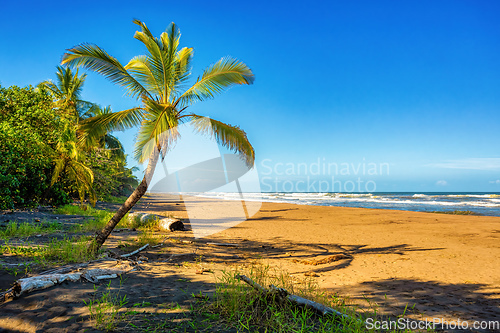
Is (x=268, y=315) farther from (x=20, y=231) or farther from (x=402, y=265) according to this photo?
(x=20, y=231)

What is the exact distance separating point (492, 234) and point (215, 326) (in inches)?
533

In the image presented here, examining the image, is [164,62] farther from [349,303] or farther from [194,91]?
[349,303]

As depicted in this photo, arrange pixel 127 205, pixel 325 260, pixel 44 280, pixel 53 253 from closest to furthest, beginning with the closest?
pixel 44 280 < pixel 53 253 < pixel 127 205 < pixel 325 260

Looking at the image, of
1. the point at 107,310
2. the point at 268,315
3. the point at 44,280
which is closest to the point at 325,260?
the point at 268,315

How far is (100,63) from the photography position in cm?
648

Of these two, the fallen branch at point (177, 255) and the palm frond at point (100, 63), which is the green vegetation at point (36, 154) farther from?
the fallen branch at point (177, 255)

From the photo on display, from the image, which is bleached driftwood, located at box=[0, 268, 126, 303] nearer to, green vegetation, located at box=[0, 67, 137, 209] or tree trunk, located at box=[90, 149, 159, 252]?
tree trunk, located at box=[90, 149, 159, 252]

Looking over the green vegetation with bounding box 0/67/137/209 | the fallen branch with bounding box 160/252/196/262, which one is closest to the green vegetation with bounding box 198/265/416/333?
the fallen branch with bounding box 160/252/196/262

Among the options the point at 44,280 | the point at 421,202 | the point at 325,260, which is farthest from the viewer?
the point at 421,202

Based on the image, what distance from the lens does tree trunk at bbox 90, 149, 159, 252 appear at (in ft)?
20.2

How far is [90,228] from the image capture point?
902 cm

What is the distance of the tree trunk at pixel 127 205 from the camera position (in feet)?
20.2

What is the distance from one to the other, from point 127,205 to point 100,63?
3.49 meters

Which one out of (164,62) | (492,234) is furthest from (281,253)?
(492,234)
